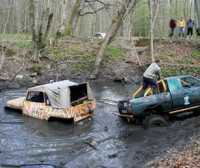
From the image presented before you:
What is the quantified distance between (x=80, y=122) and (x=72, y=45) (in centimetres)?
1869

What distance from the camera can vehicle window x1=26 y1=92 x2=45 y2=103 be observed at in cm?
2255

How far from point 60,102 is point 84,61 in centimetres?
1475

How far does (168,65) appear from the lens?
34.9m

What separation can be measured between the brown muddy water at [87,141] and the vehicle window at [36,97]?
35.7 inches

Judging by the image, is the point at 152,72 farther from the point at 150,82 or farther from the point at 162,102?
the point at 162,102

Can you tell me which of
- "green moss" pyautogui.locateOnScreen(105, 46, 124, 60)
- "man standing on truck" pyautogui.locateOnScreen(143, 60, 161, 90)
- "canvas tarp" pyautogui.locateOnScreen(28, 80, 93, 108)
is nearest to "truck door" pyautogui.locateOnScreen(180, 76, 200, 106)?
"man standing on truck" pyautogui.locateOnScreen(143, 60, 161, 90)

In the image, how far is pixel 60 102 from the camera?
21.5m

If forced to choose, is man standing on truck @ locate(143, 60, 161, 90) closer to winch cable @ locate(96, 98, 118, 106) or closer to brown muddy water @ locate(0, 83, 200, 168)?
brown muddy water @ locate(0, 83, 200, 168)

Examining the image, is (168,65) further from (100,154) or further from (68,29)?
(100,154)

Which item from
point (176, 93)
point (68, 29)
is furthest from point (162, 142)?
point (68, 29)

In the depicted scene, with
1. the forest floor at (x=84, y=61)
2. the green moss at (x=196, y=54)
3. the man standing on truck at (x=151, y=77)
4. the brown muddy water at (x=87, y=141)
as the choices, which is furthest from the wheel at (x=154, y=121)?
the green moss at (x=196, y=54)

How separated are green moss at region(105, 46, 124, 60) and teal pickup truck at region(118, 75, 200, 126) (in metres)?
16.8

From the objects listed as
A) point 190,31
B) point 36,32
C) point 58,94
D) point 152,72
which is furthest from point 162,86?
point 190,31

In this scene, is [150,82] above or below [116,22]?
below
